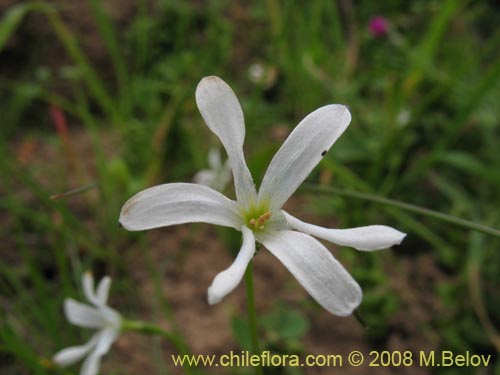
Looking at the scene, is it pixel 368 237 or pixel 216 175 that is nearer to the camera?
pixel 368 237

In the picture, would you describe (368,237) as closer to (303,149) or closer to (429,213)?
(303,149)

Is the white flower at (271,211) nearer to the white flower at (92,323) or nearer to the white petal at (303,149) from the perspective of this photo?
the white petal at (303,149)

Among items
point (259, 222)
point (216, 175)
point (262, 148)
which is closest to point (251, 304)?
point (259, 222)

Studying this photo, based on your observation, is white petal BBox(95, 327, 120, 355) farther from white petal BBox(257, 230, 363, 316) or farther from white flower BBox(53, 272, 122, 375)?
white petal BBox(257, 230, 363, 316)

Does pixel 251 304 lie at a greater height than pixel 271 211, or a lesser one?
lesser

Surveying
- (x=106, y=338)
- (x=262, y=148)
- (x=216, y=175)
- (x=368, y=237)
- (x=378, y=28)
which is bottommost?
(x=106, y=338)

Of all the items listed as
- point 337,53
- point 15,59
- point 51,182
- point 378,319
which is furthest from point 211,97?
point 15,59

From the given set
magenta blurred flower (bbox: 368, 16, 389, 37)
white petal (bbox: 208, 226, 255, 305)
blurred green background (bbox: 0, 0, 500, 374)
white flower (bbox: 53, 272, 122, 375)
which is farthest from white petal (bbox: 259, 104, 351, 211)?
magenta blurred flower (bbox: 368, 16, 389, 37)
